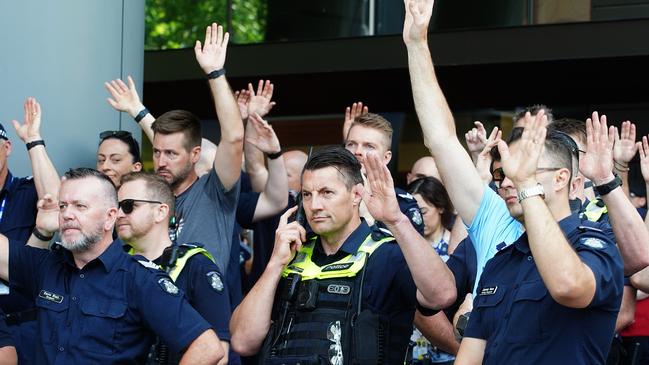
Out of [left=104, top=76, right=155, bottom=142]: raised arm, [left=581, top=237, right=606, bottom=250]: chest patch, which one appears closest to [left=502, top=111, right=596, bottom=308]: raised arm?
[left=581, top=237, right=606, bottom=250]: chest patch

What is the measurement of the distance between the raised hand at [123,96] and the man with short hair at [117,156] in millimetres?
244

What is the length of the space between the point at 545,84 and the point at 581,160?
597cm

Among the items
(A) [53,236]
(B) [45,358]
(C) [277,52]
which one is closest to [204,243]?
(A) [53,236]

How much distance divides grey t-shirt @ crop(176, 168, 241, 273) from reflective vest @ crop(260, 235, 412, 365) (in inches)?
45.7

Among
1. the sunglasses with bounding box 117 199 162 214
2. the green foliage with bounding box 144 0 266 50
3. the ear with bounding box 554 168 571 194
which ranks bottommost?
the sunglasses with bounding box 117 199 162 214

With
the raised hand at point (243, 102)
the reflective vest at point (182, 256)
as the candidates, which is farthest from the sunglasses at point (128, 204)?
the raised hand at point (243, 102)

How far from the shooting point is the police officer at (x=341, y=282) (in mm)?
5000

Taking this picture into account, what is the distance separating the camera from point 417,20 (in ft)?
17.3

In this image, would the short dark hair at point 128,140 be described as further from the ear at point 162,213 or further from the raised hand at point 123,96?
the ear at point 162,213

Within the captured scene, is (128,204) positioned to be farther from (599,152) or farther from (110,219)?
(599,152)

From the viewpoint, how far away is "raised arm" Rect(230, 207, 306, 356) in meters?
5.23

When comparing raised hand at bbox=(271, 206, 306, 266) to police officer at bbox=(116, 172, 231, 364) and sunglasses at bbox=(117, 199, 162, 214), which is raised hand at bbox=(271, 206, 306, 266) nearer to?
police officer at bbox=(116, 172, 231, 364)

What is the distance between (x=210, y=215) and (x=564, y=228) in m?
2.55

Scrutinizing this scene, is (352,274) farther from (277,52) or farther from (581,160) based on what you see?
(277,52)
